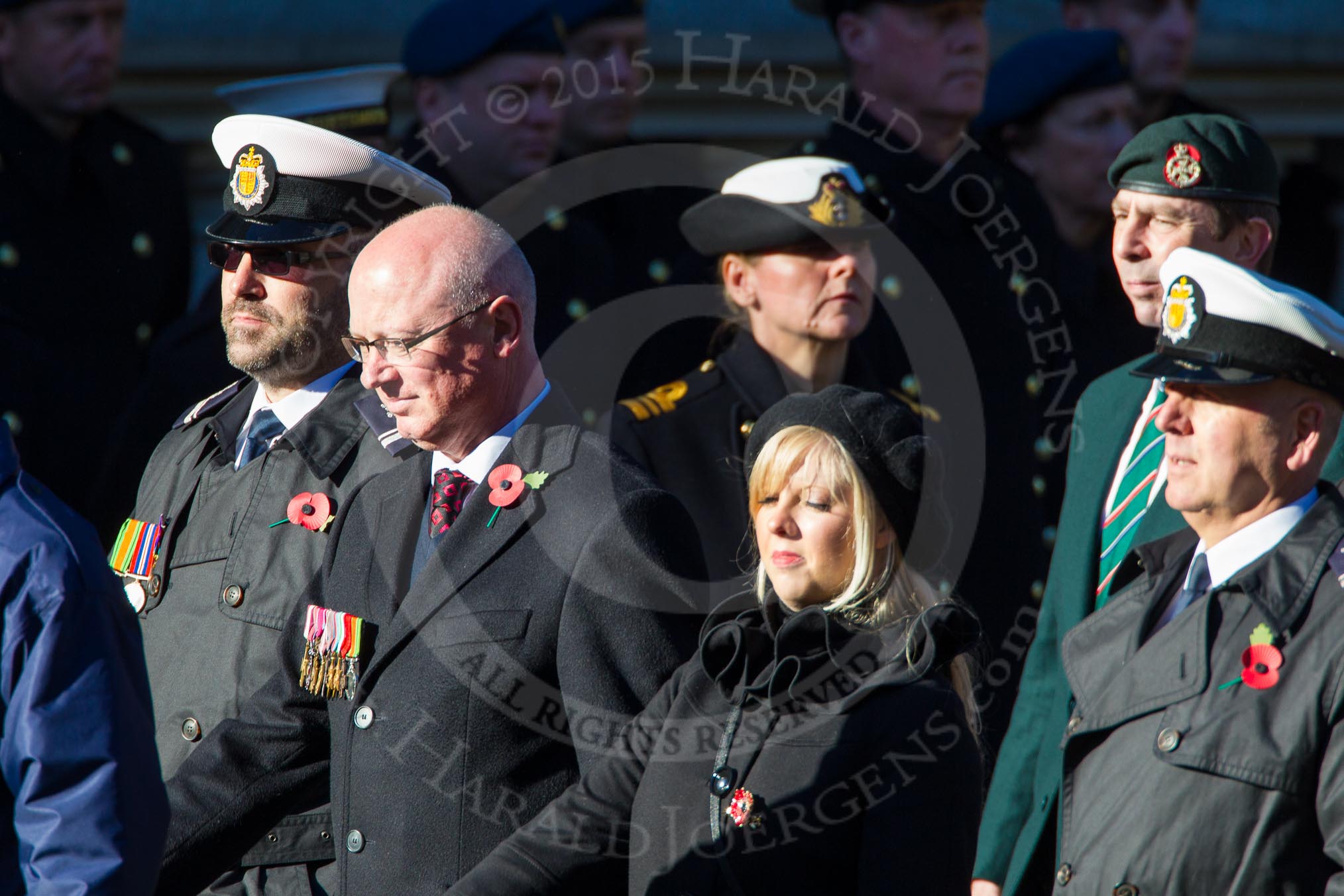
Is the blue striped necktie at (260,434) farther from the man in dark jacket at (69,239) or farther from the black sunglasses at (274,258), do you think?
the man in dark jacket at (69,239)

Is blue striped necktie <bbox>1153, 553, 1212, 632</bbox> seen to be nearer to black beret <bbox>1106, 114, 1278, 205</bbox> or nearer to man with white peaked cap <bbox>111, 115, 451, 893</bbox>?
black beret <bbox>1106, 114, 1278, 205</bbox>

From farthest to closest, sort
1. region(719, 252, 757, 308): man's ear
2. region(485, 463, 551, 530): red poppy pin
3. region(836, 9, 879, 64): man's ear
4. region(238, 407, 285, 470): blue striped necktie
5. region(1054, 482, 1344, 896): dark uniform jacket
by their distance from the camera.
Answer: region(836, 9, 879, 64): man's ear → region(719, 252, 757, 308): man's ear → region(238, 407, 285, 470): blue striped necktie → region(485, 463, 551, 530): red poppy pin → region(1054, 482, 1344, 896): dark uniform jacket

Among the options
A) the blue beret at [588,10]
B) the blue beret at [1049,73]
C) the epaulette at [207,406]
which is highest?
the blue beret at [588,10]

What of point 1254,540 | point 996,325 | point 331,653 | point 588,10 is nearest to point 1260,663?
point 1254,540

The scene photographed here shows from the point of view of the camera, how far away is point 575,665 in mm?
3096

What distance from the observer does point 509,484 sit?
328cm

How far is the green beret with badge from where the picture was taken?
9.76 feet

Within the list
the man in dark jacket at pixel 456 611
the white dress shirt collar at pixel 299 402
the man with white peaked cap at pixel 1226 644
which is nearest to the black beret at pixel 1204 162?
the man with white peaked cap at pixel 1226 644

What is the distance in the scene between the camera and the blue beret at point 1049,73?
220 inches

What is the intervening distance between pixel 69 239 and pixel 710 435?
2.09 m

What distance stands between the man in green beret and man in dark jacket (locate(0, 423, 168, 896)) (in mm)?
1779

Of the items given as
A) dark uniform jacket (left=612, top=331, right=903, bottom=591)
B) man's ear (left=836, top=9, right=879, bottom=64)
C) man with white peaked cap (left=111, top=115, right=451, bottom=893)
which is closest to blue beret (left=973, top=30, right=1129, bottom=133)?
man's ear (left=836, top=9, right=879, bottom=64)

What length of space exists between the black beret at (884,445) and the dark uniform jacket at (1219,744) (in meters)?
0.40

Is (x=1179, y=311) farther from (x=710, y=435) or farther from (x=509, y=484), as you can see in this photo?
(x=710, y=435)
